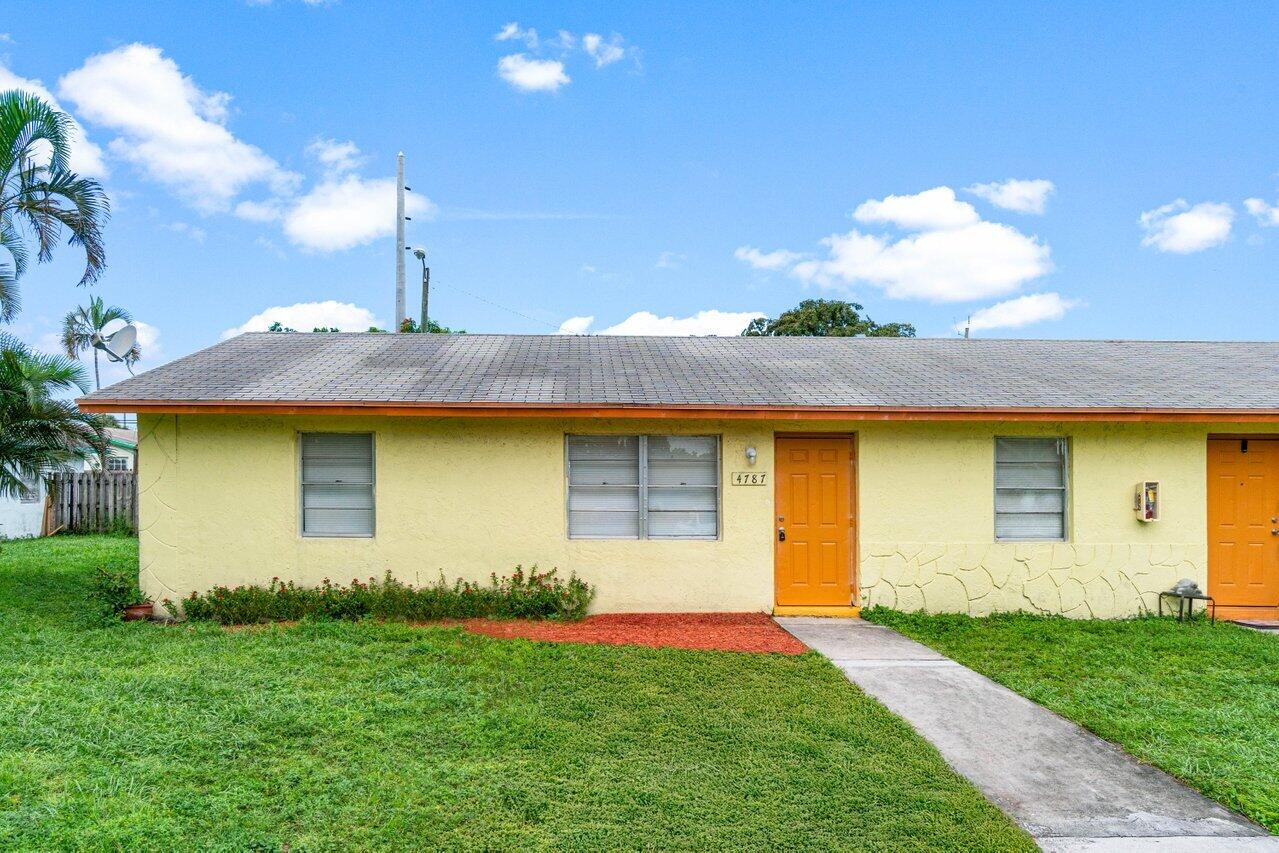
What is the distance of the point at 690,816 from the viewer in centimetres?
351

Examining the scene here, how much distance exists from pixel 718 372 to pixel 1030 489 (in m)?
4.07

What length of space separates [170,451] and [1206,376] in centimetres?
1323

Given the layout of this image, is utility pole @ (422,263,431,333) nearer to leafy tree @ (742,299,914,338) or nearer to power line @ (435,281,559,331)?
power line @ (435,281,559,331)

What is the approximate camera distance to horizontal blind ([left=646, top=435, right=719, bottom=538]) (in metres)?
8.27

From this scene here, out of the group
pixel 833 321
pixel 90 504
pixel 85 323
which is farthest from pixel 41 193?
pixel 833 321

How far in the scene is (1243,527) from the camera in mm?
8570

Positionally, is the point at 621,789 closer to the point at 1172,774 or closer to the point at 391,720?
the point at 391,720

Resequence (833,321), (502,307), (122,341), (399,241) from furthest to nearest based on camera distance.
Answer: (833,321)
(502,307)
(399,241)
(122,341)

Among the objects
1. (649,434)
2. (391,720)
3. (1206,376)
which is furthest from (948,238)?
(391,720)

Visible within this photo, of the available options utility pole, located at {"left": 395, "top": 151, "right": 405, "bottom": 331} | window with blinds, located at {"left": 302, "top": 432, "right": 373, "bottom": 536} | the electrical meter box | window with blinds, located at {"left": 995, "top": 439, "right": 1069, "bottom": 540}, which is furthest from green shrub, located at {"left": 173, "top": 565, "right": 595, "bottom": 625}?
utility pole, located at {"left": 395, "top": 151, "right": 405, "bottom": 331}

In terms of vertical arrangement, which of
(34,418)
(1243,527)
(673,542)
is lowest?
(673,542)

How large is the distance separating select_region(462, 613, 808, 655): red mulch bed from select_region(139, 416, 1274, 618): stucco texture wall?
257 mm

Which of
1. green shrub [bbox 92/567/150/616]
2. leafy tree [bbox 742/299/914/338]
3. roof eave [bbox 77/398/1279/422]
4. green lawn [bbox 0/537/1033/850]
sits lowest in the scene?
green lawn [bbox 0/537/1033/850]

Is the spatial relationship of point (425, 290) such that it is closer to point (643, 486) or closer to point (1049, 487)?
point (643, 486)
